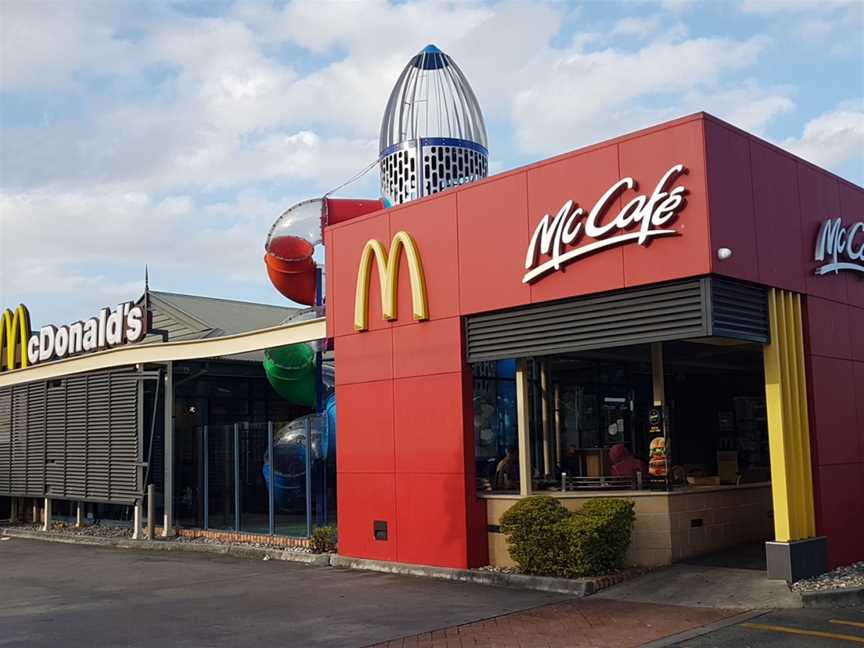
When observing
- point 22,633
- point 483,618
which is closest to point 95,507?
point 22,633

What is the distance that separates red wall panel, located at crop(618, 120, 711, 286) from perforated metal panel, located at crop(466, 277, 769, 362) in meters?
0.25

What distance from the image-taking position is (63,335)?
78.5 ft

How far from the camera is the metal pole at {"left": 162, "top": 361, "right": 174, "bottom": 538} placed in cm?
2009

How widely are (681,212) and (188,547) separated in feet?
39.6

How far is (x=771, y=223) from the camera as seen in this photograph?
40.3ft

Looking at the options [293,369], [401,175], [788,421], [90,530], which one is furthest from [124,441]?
[788,421]

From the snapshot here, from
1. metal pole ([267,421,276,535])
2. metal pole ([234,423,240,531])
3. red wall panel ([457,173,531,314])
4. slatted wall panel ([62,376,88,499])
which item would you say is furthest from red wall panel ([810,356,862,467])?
→ slatted wall panel ([62,376,88,499])

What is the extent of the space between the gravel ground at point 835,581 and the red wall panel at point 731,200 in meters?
3.72

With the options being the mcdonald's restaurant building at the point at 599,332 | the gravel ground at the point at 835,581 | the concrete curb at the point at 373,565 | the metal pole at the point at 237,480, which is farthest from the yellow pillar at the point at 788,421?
the metal pole at the point at 237,480

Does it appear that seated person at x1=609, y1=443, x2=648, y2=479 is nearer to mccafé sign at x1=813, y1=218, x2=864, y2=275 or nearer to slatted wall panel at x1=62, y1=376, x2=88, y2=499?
mccafé sign at x1=813, y1=218, x2=864, y2=275

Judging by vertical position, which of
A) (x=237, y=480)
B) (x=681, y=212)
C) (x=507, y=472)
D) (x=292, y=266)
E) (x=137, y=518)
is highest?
(x=292, y=266)

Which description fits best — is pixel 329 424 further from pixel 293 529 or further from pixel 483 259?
pixel 483 259

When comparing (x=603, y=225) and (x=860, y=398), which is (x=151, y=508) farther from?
(x=860, y=398)

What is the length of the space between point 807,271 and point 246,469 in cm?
1132
